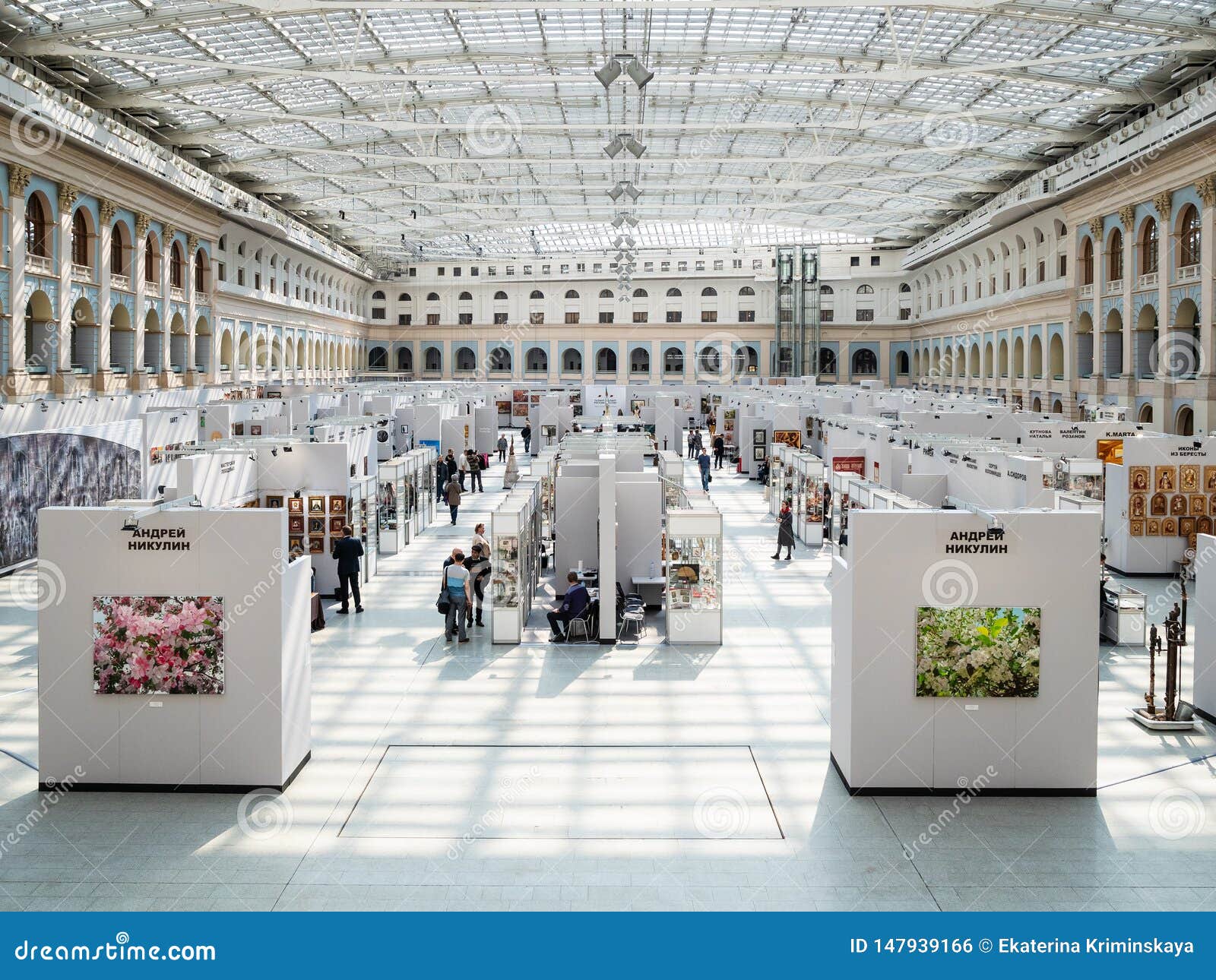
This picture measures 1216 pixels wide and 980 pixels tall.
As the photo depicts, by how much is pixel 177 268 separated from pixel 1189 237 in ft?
128

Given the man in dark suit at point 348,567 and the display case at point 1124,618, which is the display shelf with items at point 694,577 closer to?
the man in dark suit at point 348,567

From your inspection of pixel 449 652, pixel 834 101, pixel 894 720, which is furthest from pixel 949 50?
pixel 894 720

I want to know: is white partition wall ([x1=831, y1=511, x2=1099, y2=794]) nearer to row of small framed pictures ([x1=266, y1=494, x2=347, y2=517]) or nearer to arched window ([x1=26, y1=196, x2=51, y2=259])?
row of small framed pictures ([x1=266, y1=494, x2=347, y2=517])

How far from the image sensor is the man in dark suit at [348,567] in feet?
55.7

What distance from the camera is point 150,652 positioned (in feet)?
31.8

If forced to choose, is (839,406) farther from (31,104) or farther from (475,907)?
(475,907)

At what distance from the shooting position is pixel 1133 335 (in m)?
38.2

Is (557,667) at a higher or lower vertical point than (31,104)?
lower

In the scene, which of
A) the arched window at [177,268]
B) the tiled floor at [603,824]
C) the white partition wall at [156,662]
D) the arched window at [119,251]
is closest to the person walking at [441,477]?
the arched window at [119,251]

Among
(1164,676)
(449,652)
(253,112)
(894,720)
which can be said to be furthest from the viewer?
(253,112)

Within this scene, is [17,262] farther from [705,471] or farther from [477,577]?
[477,577]

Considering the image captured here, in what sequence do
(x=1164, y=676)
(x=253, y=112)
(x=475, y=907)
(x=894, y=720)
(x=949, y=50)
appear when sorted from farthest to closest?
(x=253, y=112) < (x=949, y=50) < (x=1164, y=676) < (x=894, y=720) < (x=475, y=907)

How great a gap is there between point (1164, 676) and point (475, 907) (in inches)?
399

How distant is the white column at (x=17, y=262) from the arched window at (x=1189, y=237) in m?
35.5
